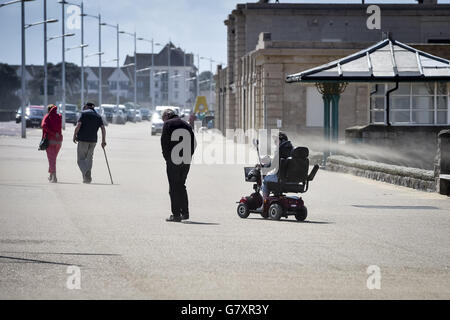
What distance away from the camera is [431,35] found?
6606cm

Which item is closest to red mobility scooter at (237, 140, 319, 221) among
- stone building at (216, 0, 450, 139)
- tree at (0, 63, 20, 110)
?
stone building at (216, 0, 450, 139)

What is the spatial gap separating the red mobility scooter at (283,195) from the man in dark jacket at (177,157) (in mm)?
993

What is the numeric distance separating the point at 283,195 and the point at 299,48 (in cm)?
3296

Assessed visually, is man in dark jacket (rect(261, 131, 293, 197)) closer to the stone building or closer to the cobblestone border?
the cobblestone border

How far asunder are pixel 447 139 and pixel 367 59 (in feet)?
32.8

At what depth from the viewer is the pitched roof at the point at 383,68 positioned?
31422 millimetres

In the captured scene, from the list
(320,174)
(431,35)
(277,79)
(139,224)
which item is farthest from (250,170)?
(431,35)

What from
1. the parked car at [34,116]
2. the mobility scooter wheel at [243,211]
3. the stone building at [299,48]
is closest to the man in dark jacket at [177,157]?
the mobility scooter wheel at [243,211]

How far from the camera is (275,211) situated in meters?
17.4

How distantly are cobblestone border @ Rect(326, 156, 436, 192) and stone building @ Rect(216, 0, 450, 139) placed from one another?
15363 mm

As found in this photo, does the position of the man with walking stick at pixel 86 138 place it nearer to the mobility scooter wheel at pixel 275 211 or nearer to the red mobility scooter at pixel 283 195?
the red mobility scooter at pixel 283 195

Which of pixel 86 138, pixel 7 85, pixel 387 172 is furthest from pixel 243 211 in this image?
pixel 7 85

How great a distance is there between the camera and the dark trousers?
17234 millimetres
